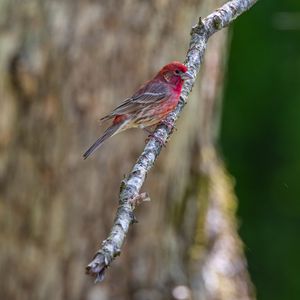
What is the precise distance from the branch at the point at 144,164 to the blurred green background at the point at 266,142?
23.1 ft

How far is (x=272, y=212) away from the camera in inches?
486

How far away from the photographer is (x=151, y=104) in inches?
232

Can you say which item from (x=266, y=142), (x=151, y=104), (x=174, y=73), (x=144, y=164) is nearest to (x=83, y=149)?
(x=151, y=104)

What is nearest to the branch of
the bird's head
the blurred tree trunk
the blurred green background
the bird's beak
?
the bird's beak

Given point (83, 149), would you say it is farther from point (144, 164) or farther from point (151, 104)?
point (144, 164)

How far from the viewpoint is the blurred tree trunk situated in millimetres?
7562

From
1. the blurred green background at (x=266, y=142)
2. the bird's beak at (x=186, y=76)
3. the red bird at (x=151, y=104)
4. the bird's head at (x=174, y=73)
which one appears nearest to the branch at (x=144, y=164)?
the bird's beak at (x=186, y=76)

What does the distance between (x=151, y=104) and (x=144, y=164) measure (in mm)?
1531

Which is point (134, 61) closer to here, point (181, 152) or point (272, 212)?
point (181, 152)

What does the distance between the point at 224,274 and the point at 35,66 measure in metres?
2.24

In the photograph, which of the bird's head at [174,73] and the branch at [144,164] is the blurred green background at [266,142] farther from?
the branch at [144,164]

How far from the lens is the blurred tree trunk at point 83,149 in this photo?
24.8 feet

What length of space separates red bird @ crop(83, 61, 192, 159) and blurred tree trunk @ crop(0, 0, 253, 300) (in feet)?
5.08

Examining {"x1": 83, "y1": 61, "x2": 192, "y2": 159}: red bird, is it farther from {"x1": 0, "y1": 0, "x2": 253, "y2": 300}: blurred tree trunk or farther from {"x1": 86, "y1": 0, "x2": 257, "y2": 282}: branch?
{"x1": 0, "y1": 0, "x2": 253, "y2": 300}: blurred tree trunk
